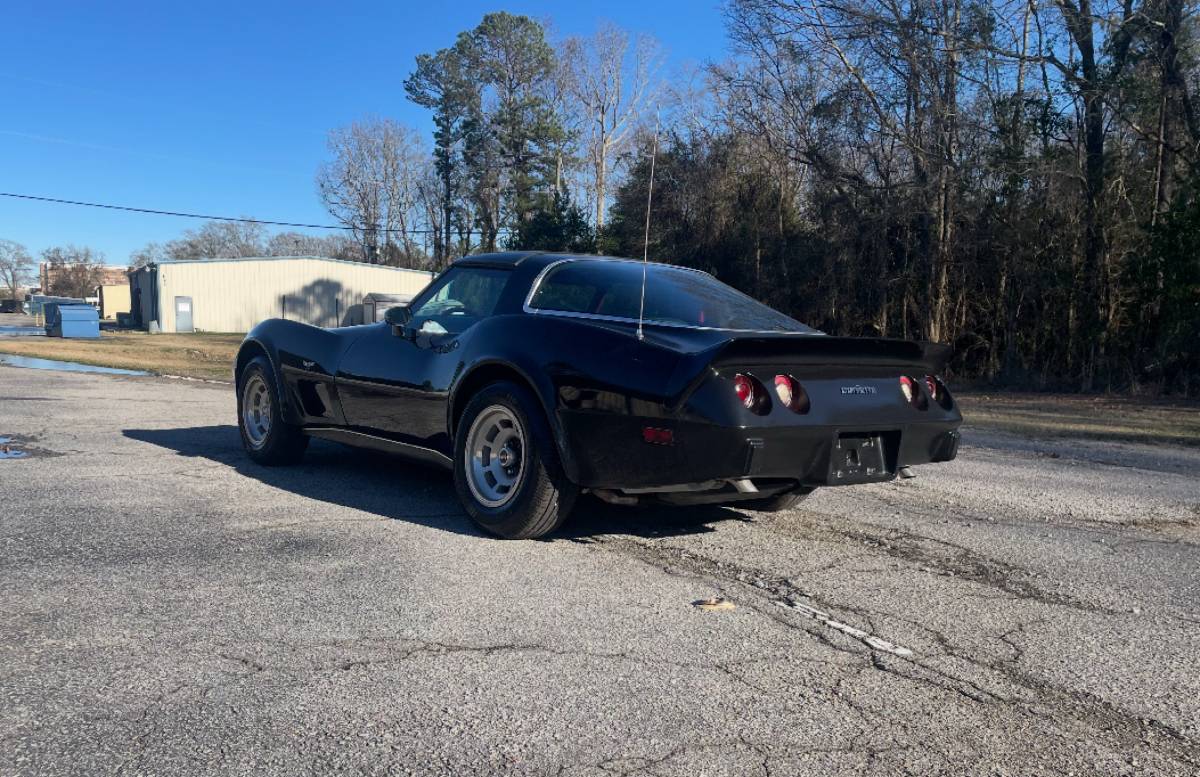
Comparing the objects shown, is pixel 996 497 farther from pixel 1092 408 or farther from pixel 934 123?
pixel 934 123

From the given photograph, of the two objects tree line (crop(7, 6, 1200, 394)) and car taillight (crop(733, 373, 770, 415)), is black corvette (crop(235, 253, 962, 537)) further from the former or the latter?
tree line (crop(7, 6, 1200, 394))

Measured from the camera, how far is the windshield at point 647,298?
4.94 meters

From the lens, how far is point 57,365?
769 inches

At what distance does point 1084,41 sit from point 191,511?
21.4 m

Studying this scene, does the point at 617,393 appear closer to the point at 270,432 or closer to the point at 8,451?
the point at 270,432

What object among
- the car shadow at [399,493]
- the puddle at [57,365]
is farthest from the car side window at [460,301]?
the puddle at [57,365]

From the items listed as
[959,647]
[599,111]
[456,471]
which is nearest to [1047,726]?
[959,647]

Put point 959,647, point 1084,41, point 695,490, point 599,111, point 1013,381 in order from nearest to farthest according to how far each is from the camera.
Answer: point 959,647, point 695,490, point 1084,41, point 1013,381, point 599,111

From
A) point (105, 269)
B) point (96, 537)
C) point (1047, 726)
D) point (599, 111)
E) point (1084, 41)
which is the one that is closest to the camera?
point (1047, 726)

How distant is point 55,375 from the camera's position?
51.6ft

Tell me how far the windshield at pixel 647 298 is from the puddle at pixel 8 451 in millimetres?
4622

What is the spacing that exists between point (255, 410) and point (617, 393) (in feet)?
12.7

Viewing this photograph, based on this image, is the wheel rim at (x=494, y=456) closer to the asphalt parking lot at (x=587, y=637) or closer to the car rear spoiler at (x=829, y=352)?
the asphalt parking lot at (x=587, y=637)

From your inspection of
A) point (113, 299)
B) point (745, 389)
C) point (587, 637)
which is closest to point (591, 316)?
point (745, 389)
